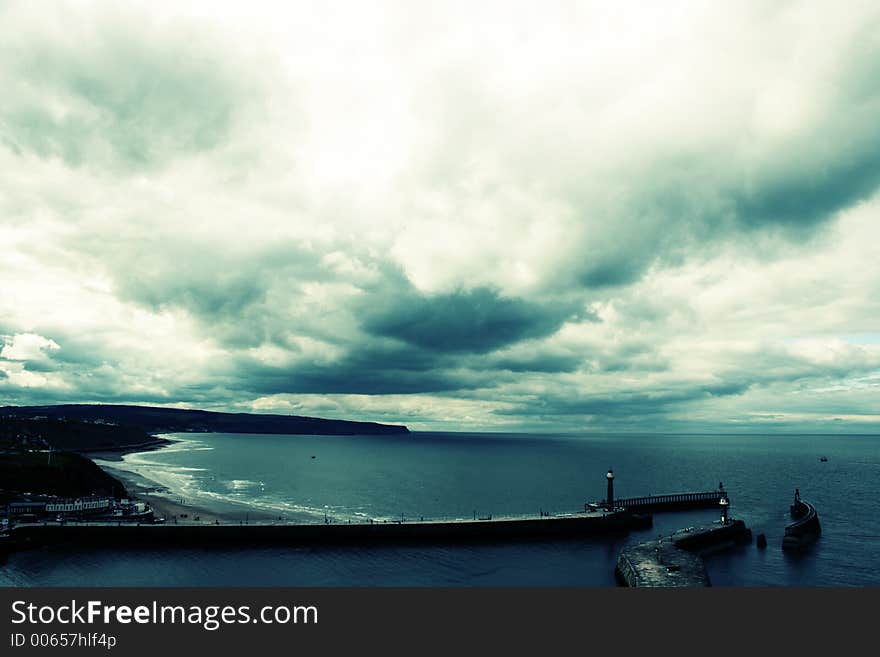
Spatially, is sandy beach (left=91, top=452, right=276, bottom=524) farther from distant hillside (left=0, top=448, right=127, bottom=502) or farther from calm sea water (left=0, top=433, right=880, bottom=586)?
distant hillside (left=0, top=448, right=127, bottom=502)

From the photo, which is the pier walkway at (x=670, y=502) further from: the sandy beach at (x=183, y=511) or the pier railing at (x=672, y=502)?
the sandy beach at (x=183, y=511)

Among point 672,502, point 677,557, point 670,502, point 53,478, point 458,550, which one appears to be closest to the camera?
point 677,557

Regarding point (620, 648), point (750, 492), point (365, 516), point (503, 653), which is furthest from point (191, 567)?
point (750, 492)

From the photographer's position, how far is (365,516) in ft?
316

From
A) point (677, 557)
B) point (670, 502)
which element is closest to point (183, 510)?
point (677, 557)

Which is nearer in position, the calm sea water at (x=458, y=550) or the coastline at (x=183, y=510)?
the calm sea water at (x=458, y=550)

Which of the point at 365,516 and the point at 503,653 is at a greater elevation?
the point at 503,653

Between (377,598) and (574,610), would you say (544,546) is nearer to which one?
(574,610)

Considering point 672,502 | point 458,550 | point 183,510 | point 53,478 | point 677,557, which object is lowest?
point 183,510

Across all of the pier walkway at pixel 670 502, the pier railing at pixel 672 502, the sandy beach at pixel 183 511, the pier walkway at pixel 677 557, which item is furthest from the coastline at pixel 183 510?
the pier railing at pixel 672 502

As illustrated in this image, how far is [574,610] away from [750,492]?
118605 millimetres

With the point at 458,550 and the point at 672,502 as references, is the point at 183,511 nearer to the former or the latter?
the point at 458,550

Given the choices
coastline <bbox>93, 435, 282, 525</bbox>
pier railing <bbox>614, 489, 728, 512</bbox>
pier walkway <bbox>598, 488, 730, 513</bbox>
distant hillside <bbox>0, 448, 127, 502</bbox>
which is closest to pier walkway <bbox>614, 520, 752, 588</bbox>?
pier walkway <bbox>598, 488, 730, 513</bbox>

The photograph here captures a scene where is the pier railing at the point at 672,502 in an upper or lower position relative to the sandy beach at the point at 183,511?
upper
